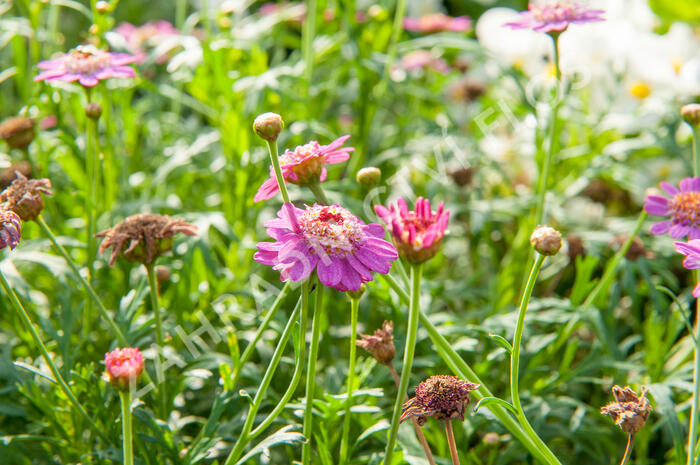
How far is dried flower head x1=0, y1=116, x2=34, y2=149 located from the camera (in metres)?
1.05

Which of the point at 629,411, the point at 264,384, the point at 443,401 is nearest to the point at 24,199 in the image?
the point at 264,384

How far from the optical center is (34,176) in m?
1.11

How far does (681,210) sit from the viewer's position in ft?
2.65

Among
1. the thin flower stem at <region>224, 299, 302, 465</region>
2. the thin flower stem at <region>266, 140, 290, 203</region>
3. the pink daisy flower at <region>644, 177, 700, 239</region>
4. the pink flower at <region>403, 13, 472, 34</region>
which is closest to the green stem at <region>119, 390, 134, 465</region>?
the thin flower stem at <region>224, 299, 302, 465</region>

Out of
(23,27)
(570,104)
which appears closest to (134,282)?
(23,27)

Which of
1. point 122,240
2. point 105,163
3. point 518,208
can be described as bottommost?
point 518,208

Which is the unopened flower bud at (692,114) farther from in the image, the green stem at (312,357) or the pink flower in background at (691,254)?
the green stem at (312,357)

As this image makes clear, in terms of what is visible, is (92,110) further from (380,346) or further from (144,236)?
(380,346)

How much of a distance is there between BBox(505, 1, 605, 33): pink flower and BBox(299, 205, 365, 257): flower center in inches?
16.8

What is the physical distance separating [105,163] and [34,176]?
15 cm

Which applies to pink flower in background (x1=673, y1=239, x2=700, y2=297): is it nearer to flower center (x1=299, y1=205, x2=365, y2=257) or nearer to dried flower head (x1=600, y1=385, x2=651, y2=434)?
dried flower head (x1=600, y1=385, x2=651, y2=434)

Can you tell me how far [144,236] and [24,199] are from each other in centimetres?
13

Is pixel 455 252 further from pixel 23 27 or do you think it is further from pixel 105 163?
pixel 23 27

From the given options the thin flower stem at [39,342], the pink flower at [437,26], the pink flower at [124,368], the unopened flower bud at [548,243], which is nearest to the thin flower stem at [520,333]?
the unopened flower bud at [548,243]
